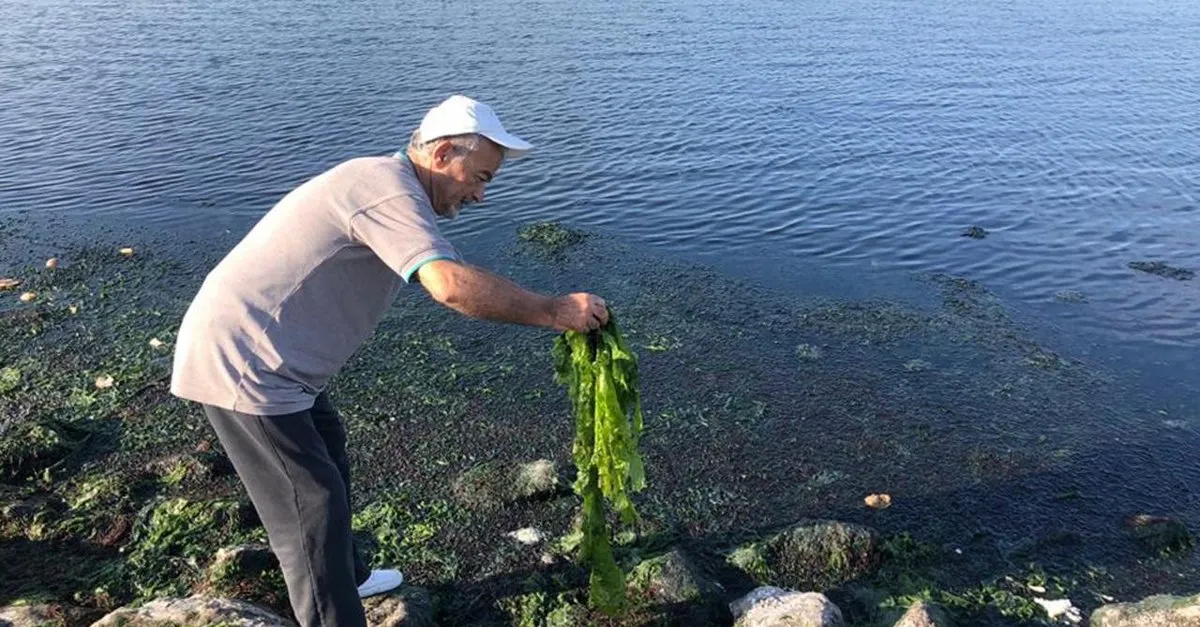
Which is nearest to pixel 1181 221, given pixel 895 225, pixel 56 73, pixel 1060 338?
pixel 895 225

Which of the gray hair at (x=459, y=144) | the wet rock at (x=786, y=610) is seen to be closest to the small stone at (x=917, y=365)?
the wet rock at (x=786, y=610)

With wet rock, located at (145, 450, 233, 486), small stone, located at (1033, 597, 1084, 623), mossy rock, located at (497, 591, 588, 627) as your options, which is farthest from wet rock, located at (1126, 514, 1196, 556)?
wet rock, located at (145, 450, 233, 486)

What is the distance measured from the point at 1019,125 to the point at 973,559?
51.4 feet

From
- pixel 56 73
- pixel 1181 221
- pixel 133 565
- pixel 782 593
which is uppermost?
pixel 56 73

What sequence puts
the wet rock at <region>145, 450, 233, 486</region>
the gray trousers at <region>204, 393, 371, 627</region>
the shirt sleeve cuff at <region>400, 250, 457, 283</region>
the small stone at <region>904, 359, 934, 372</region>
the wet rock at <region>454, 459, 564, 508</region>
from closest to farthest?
the shirt sleeve cuff at <region>400, 250, 457, 283</region>, the gray trousers at <region>204, 393, 371, 627</region>, the wet rock at <region>454, 459, 564, 508</region>, the wet rock at <region>145, 450, 233, 486</region>, the small stone at <region>904, 359, 934, 372</region>

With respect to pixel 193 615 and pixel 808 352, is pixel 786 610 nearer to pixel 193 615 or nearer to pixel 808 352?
pixel 193 615

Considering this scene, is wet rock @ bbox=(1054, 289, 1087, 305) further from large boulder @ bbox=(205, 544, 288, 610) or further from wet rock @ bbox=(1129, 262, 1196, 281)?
large boulder @ bbox=(205, 544, 288, 610)

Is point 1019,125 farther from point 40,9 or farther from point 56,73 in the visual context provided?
point 40,9

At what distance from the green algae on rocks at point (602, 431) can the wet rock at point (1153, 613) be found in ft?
10.9

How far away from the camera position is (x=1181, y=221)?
14188 millimetres

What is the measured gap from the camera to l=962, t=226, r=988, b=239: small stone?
1368cm

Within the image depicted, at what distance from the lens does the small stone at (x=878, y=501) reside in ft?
23.6

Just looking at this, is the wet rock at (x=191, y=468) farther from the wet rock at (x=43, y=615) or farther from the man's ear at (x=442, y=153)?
the man's ear at (x=442, y=153)

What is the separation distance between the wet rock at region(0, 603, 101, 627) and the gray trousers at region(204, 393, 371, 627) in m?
1.78
